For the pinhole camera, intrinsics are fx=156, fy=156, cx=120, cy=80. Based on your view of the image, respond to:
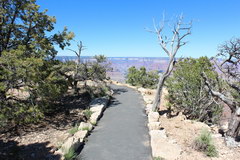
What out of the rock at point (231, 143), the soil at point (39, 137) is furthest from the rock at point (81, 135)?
the rock at point (231, 143)

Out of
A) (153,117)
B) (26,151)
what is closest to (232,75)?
(153,117)

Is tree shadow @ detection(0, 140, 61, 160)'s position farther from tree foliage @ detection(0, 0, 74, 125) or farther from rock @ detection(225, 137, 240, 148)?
rock @ detection(225, 137, 240, 148)

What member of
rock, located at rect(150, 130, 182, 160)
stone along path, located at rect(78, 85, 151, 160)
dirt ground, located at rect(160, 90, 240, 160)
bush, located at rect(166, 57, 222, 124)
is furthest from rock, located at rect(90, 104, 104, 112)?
bush, located at rect(166, 57, 222, 124)

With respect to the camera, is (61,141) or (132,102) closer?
(61,141)

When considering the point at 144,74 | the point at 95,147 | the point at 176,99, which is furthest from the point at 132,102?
the point at 144,74

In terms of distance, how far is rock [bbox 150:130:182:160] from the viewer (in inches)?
241

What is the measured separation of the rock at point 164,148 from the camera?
6.13 metres

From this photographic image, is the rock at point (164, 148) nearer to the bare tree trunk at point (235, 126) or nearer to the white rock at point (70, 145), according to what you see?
the bare tree trunk at point (235, 126)

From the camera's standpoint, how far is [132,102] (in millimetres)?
14875

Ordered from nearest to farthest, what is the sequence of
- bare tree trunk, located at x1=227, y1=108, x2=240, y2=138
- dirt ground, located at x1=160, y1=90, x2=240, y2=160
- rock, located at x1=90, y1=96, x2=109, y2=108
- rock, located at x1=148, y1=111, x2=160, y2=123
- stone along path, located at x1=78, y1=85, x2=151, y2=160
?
1. dirt ground, located at x1=160, y1=90, x2=240, y2=160
2. stone along path, located at x1=78, y1=85, x2=151, y2=160
3. bare tree trunk, located at x1=227, y1=108, x2=240, y2=138
4. rock, located at x1=148, y1=111, x2=160, y2=123
5. rock, located at x1=90, y1=96, x2=109, y2=108

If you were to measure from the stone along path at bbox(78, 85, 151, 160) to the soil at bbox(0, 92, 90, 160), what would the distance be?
146cm

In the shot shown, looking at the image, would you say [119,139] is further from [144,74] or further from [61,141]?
[144,74]

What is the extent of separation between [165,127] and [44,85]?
7.49 metres

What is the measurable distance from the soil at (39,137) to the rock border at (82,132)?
1.28 ft
